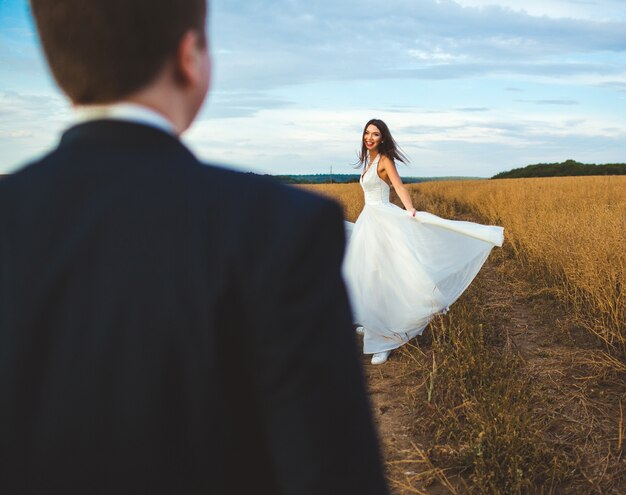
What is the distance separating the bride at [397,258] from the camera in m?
5.55

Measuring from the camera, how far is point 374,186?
5953 millimetres

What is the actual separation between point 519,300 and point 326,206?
7301mm

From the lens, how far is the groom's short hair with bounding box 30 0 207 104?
2.71ft

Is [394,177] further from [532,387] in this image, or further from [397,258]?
[532,387]

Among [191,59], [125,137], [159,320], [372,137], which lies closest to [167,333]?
[159,320]

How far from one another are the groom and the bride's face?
5098mm

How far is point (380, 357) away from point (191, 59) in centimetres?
482

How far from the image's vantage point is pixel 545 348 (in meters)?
5.68

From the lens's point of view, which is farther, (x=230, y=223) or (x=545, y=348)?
(x=545, y=348)

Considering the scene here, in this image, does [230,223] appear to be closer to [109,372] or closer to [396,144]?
[109,372]

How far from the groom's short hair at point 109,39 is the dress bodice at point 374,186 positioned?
16.8 feet

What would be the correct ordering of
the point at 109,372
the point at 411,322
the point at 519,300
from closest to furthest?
the point at 109,372 → the point at 411,322 → the point at 519,300

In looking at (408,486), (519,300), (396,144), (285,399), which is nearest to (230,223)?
(285,399)

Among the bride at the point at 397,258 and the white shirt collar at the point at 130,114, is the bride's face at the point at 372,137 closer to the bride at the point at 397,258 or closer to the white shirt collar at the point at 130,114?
the bride at the point at 397,258
